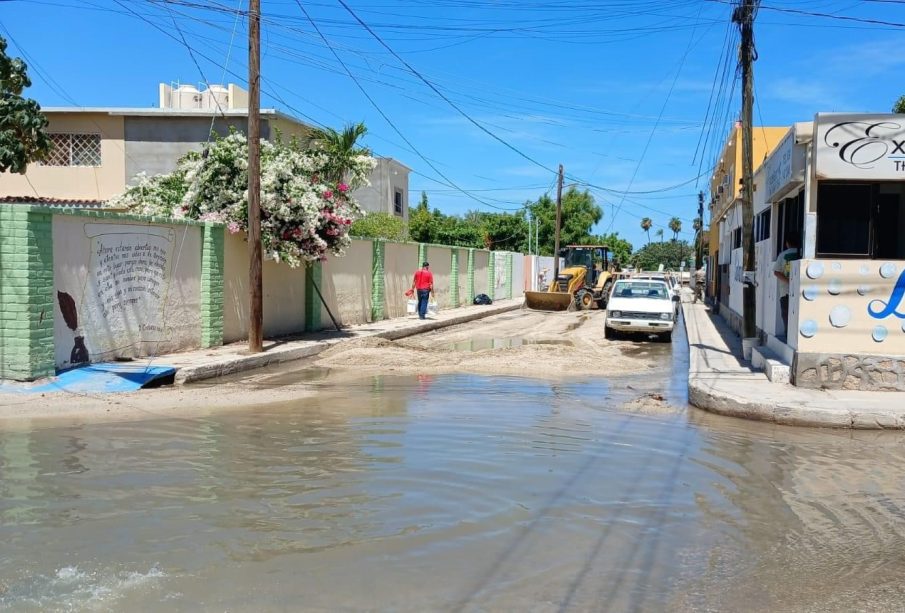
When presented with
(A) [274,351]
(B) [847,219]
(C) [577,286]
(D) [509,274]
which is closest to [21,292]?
(A) [274,351]

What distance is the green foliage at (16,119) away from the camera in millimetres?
15445

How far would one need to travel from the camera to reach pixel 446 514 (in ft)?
18.9

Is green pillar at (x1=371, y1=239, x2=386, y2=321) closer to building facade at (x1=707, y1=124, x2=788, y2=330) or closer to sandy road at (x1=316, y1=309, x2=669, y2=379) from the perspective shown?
sandy road at (x1=316, y1=309, x2=669, y2=379)

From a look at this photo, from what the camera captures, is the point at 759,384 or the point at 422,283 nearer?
the point at 759,384

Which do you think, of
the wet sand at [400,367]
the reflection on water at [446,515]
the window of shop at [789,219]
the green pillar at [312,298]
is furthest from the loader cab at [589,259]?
the reflection on water at [446,515]

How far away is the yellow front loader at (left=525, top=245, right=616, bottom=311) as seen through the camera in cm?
3075

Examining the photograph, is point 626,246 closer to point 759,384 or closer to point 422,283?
point 422,283

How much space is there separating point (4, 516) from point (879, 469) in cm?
757

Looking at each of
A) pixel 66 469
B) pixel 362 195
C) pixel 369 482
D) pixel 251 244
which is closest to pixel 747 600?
pixel 369 482

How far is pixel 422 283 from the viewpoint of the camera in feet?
77.5

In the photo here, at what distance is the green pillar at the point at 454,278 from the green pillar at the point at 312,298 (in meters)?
12.9

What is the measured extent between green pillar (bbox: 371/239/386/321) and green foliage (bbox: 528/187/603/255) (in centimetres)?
4234

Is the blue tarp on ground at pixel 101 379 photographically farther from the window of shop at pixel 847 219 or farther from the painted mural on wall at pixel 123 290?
the window of shop at pixel 847 219

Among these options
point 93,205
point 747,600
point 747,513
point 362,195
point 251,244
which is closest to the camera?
point 747,600
